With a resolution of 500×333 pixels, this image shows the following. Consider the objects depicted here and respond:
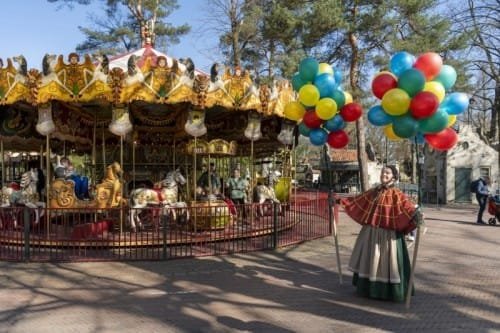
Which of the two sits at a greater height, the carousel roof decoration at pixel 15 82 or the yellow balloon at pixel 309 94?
the carousel roof decoration at pixel 15 82

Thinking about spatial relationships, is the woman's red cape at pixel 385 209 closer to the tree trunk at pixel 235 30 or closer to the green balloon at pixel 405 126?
the green balloon at pixel 405 126

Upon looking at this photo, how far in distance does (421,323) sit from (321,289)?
186 cm

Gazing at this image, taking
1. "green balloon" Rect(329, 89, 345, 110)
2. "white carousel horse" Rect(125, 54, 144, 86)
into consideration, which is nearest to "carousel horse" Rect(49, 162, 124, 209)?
"white carousel horse" Rect(125, 54, 144, 86)

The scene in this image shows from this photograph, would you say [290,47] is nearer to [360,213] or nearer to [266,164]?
[266,164]

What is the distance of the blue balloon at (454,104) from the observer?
603 centimetres

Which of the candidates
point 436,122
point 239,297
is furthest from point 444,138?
point 239,297

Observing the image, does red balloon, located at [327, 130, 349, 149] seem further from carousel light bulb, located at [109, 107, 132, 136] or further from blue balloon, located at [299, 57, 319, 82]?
carousel light bulb, located at [109, 107, 132, 136]

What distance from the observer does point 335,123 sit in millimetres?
7637

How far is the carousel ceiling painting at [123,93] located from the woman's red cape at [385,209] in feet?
17.7

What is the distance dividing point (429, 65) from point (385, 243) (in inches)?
94.4

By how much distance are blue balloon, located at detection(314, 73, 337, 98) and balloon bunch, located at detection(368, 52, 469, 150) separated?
983 millimetres

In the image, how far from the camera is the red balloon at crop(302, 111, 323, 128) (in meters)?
7.54

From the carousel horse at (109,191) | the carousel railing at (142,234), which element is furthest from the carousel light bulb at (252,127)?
the carousel horse at (109,191)

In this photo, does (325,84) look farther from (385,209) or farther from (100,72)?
(100,72)
